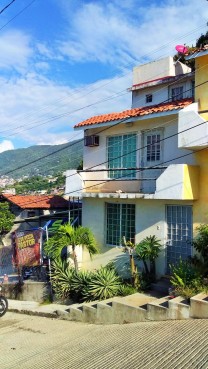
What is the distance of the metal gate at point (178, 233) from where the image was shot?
12.1 meters

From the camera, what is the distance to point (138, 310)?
31.8ft

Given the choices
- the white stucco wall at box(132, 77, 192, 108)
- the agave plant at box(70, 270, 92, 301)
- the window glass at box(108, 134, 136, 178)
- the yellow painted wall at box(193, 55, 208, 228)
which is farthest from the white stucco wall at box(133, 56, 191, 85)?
the agave plant at box(70, 270, 92, 301)

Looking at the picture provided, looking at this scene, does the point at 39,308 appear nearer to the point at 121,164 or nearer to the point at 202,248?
the point at 121,164

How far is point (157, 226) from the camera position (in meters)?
12.6

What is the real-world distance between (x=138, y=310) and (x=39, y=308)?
16.2 ft

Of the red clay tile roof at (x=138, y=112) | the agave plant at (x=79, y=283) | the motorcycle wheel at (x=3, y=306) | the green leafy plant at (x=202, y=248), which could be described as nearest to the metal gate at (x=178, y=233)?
the green leafy plant at (x=202, y=248)

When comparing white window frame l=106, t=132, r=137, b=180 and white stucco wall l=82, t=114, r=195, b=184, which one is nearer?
white stucco wall l=82, t=114, r=195, b=184

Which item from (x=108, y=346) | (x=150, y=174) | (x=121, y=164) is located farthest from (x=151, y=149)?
(x=108, y=346)

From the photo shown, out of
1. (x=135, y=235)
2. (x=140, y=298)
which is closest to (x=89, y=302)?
(x=140, y=298)

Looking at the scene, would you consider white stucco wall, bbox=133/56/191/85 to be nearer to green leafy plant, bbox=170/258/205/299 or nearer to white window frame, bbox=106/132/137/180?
white window frame, bbox=106/132/137/180

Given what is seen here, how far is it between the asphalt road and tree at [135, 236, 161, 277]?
2748 mm

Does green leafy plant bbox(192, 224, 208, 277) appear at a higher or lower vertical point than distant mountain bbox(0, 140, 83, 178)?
lower

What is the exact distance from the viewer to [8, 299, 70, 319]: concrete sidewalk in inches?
475

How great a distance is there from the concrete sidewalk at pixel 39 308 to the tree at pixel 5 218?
744 centimetres
